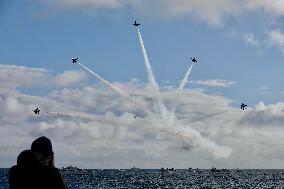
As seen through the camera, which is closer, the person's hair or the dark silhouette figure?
the dark silhouette figure

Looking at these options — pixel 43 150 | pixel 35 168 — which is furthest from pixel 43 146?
pixel 35 168

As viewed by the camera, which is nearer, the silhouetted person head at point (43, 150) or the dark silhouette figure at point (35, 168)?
the dark silhouette figure at point (35, 168)

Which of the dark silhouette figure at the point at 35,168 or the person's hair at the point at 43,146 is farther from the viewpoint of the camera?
the person's hair at the point at 43,146

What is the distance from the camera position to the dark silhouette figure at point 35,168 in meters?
6.26

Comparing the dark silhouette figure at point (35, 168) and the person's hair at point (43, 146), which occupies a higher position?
the person's hair at point (43, 146)

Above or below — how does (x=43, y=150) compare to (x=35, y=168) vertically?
above

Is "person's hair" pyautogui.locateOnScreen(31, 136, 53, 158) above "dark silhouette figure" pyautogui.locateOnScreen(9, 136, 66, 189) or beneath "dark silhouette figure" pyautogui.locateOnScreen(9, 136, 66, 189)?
above

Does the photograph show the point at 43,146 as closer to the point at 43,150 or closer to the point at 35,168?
the point at 43,150

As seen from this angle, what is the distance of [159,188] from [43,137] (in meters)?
Result: 104

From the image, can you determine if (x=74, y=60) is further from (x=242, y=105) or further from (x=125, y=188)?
(x=125, y=188)

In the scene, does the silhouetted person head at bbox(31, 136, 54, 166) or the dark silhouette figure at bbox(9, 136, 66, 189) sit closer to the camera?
A: the dark silhouette figure at bbox(9, 136, 66, 189)

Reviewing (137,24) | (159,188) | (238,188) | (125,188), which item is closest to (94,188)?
(125,188)

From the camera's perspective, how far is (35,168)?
21.0 feet

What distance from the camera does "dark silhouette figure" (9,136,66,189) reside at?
626cm
